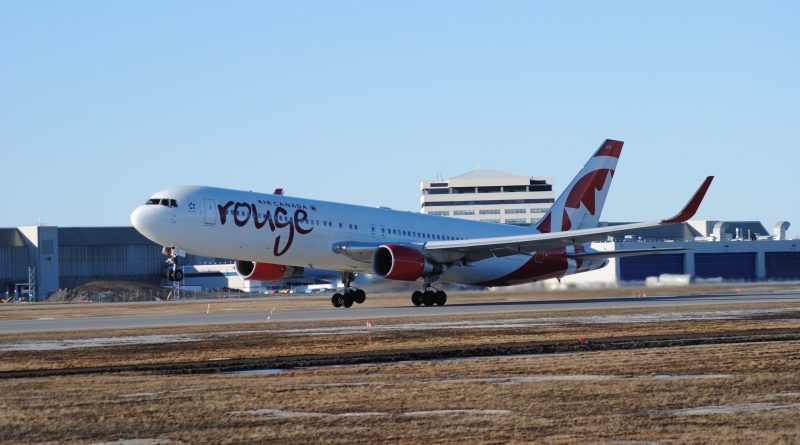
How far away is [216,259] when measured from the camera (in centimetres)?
10644

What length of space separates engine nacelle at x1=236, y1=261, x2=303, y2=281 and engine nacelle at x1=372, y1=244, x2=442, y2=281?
5141mm

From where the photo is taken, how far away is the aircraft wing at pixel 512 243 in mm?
45062

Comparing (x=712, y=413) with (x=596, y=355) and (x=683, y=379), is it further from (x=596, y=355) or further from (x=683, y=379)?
(x=596, y=355)

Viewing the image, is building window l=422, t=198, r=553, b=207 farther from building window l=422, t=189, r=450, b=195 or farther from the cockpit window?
the cockpit window

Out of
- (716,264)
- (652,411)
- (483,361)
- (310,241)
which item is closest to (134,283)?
(716,264)

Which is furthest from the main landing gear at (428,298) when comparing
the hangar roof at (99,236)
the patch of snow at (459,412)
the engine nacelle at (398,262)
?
the hangar roof at (99,236)

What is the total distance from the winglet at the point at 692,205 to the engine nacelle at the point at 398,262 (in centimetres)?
1021

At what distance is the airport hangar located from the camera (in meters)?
81.4

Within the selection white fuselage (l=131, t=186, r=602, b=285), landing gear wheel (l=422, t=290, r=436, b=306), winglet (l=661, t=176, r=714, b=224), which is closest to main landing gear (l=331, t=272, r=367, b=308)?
white fuselage (l=131, t=186, r=602, b=285)

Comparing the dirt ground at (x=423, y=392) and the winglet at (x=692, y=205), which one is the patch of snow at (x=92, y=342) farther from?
the winglet at (x=692, y=205)

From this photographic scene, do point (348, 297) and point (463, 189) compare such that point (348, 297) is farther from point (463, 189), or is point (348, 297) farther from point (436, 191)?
point (436, 191)

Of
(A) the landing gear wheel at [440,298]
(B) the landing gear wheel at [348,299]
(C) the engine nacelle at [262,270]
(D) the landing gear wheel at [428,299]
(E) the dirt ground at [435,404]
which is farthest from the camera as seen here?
(C) the engine nacelle at [262,270]

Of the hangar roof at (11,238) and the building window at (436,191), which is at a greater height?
the building window at (436,191)

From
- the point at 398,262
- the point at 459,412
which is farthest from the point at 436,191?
the point at 459,412
